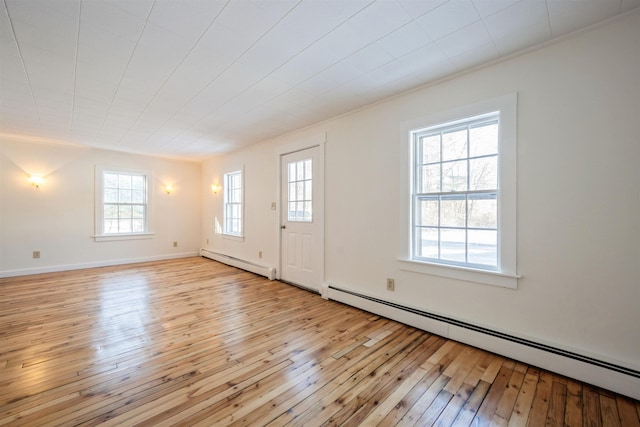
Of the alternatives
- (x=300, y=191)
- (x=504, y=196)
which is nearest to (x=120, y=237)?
(x=300, y=191)

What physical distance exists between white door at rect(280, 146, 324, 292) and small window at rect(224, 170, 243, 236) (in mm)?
1519

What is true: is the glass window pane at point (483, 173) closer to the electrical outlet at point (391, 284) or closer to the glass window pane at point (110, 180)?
the electrical outlet at point (391, 284)

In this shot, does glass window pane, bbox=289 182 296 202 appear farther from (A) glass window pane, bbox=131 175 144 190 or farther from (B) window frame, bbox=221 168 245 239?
(A) glass window pane, bbox=131 175 144 190

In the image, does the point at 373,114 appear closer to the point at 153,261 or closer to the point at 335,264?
the point at 335,264

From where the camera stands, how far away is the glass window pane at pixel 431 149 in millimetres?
2793

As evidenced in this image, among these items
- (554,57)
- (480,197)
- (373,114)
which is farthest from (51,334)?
(554,57)

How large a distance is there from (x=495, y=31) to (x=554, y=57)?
21.8 inches

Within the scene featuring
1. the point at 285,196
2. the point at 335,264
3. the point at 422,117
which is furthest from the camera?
the point at 285,196

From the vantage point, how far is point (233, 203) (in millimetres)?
6004

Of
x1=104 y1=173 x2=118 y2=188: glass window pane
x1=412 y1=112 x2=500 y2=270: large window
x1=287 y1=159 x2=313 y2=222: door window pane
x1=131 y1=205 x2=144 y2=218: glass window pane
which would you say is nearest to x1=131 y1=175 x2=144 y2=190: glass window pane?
x1=104 y1=173 x2=118 y2=188: glass window pane

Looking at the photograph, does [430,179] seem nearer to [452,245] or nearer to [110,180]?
[452,245]

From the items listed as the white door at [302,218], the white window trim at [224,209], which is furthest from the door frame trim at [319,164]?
the white window trim at [224,209]

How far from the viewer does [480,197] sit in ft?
8.18

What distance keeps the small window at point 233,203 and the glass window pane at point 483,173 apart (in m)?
4.27
